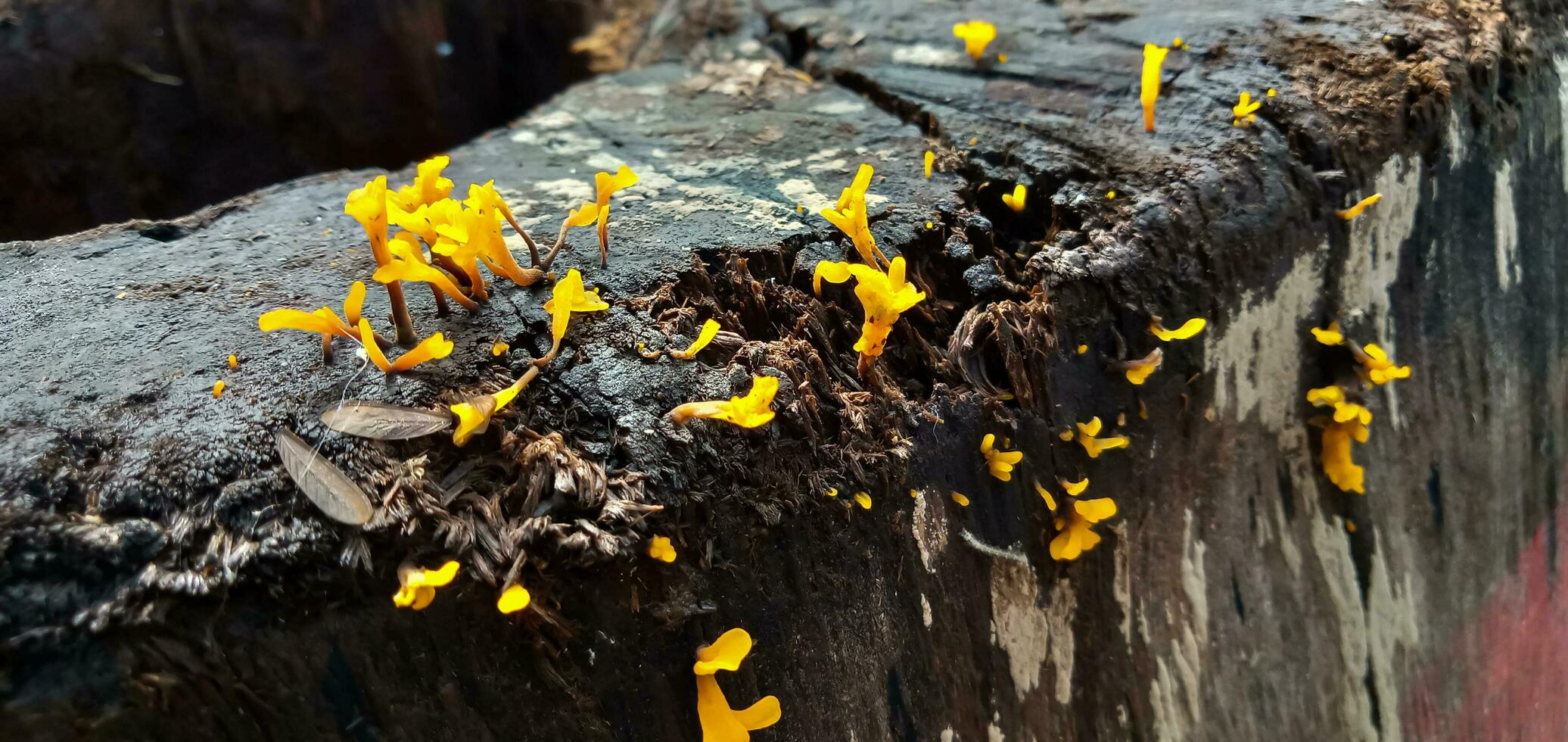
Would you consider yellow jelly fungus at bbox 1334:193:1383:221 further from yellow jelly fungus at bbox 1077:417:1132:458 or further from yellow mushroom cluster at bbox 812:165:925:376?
yellow mushroom cluster at bbox 812:165:925:376

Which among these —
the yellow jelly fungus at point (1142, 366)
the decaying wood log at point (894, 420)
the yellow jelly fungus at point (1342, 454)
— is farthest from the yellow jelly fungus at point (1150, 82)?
the yellow jelly fungus at point (1342, 454)

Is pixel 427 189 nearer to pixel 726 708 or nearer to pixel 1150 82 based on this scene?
pixel 726 708

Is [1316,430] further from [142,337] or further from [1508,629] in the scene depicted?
[142,337]

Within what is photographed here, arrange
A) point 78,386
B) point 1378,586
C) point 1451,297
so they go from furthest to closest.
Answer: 1. point 1378,586
2. point 1451,297
3. point 78,386

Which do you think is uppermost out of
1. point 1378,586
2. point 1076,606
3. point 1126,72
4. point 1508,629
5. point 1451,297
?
point 1126,72

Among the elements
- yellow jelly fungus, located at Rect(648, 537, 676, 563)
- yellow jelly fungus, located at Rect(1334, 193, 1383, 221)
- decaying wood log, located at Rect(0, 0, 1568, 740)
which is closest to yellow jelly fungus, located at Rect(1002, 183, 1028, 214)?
decaying wood log, located at Rect(0, 0, 1568, 740)

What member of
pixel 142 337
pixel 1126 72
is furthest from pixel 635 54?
pixel 142 337

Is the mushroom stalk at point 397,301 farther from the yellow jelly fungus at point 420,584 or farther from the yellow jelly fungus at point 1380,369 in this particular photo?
the yellow jelly fungus at point 1380,369
